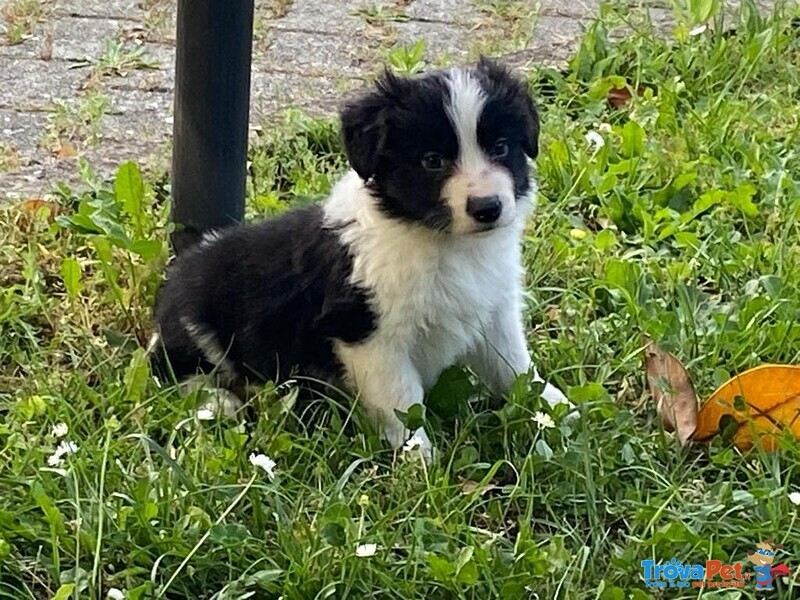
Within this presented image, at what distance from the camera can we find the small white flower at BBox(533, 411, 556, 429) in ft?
10.5

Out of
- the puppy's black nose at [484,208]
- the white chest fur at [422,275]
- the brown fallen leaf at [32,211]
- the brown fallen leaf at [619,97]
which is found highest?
the puppy's black nose at [484,208]

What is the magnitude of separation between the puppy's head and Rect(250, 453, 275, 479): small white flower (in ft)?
2.22

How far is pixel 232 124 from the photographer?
12.2 ft

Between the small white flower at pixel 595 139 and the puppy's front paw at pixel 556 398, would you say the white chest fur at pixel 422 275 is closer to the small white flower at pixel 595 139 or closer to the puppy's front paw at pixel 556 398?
the puppy's front paw at pixel 556 398

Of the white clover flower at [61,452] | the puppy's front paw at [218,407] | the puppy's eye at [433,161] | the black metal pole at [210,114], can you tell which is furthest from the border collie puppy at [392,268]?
the white clover flower at [61,452]

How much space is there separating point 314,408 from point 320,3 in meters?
3.24

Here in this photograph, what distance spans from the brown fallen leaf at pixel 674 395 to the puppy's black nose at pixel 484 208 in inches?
25.9

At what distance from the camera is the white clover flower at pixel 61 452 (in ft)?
9.95

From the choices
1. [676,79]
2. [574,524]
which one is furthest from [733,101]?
[574,524]

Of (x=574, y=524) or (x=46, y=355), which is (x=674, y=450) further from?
(x=46, y=355)

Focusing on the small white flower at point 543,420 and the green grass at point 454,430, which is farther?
the small white flower at point 543,420

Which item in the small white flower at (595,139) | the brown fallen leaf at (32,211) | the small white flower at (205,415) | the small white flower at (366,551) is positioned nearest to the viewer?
the small white flower at (366,551)

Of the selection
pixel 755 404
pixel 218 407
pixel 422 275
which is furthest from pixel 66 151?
pixel 755 404

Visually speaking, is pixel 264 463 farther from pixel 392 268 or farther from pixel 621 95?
pixel 621 95
